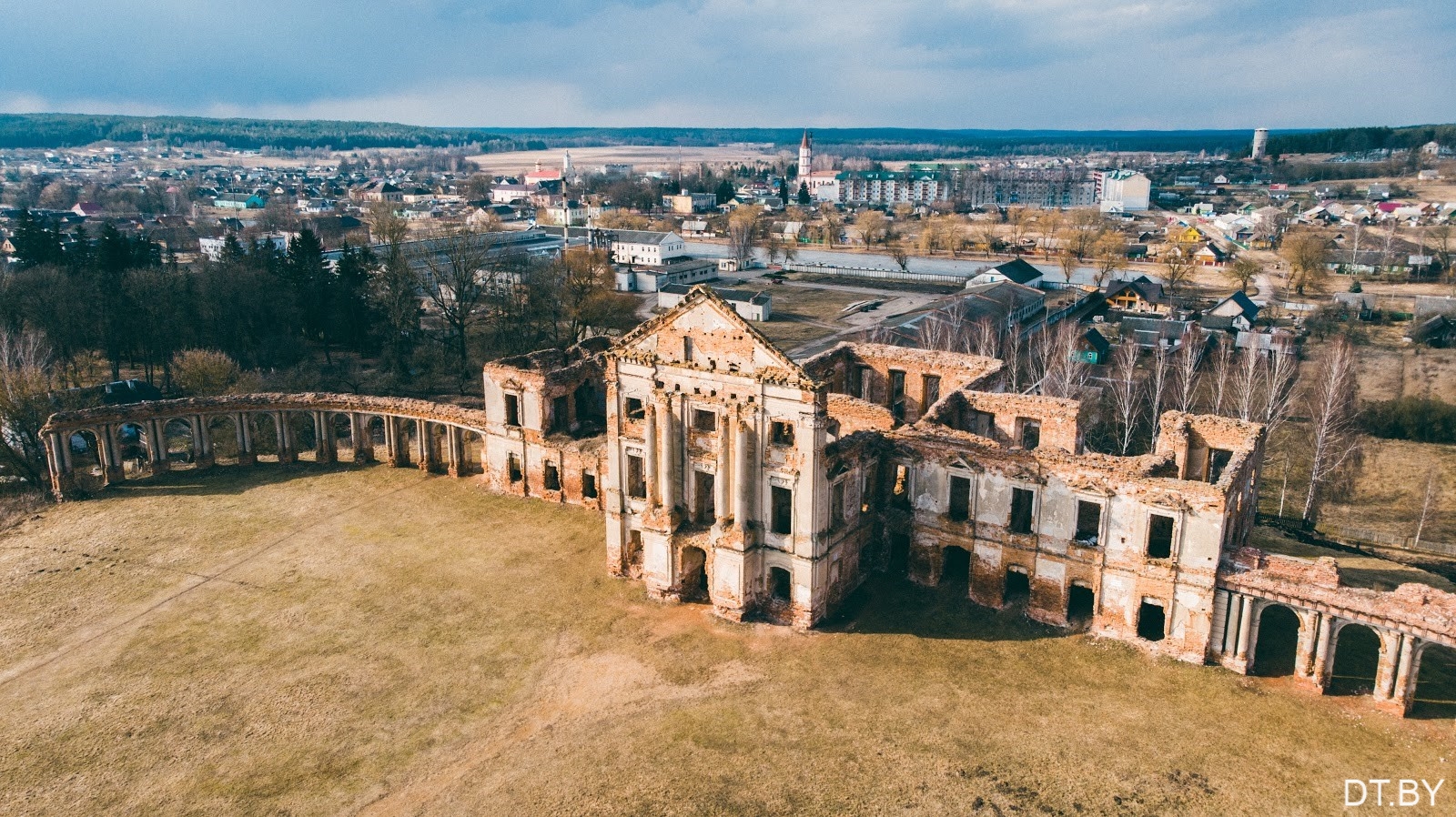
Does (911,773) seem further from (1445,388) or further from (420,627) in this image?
(1445,388)

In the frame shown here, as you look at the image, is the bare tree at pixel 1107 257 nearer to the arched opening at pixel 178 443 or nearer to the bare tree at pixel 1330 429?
the bare tree at pixel 1330 429

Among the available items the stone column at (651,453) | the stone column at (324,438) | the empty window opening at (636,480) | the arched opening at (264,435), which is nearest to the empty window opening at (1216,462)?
the stone column at (651,453)

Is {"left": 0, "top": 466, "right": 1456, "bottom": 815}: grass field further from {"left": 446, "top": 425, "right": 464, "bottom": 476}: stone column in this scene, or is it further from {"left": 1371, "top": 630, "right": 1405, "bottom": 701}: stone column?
{"left": 446, "top": 425, "right": 464, "bottom": 476}: stone column

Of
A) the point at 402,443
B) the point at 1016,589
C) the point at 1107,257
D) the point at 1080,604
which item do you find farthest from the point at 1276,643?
the point at 1107,257

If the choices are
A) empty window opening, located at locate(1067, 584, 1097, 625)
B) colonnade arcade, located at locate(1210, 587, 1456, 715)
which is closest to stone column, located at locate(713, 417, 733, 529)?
empty window opening, located at locate(1067, 584, 1097, 625)

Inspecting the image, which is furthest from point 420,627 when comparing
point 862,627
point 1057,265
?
point 1057,265

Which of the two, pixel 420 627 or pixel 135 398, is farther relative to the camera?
pixel 135 398

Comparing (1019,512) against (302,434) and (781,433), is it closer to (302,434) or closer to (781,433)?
(781,433)
